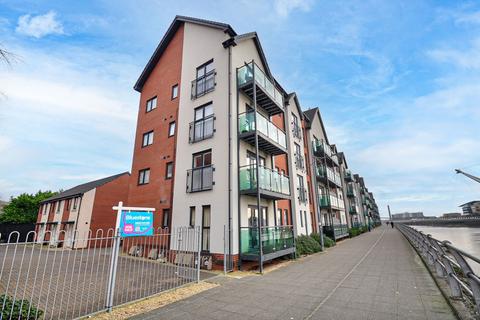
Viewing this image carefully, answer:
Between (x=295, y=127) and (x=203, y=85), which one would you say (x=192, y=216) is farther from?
(x=295, y=127)

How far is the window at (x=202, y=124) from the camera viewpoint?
13477 mm

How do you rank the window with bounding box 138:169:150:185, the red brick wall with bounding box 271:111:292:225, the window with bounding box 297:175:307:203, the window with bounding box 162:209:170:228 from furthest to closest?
the window with bounding box 297:175:307:203
the red brick wall with bounding box 271:111:292:225
the window with bounding box 138:169:150:185
the window with bounding box 162:209:170:228

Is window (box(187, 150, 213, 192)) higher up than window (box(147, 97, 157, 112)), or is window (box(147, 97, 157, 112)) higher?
window (box(147, 97, 157, 112))

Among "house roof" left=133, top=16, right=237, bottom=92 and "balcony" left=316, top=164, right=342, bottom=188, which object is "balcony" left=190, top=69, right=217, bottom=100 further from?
"balcony" left=316, top=164, right=342, bottom=188

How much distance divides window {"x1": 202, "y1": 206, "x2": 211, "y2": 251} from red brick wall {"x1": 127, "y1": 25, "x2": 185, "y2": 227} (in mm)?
2909

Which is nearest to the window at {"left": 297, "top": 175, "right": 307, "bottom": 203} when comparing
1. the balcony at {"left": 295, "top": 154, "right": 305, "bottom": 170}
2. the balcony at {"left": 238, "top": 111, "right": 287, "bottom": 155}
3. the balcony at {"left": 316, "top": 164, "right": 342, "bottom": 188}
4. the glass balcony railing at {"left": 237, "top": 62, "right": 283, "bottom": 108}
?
the balcony at {"left": 295, "top": 154, "right": 305, "bottom": 170}

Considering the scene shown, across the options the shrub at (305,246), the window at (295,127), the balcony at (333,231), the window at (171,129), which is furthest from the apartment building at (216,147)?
the balcony at (333,231)

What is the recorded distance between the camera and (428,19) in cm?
871

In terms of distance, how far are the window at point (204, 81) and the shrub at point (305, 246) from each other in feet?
38.4

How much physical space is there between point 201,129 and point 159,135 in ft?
16.0

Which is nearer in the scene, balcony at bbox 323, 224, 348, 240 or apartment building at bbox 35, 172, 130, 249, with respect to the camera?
balcony at bbox 323, 224, 348, 240

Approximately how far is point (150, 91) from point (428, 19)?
18452mm

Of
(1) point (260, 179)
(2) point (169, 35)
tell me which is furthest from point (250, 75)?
(2) point (169, 35)

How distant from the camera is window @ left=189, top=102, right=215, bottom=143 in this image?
13477 millimetres
